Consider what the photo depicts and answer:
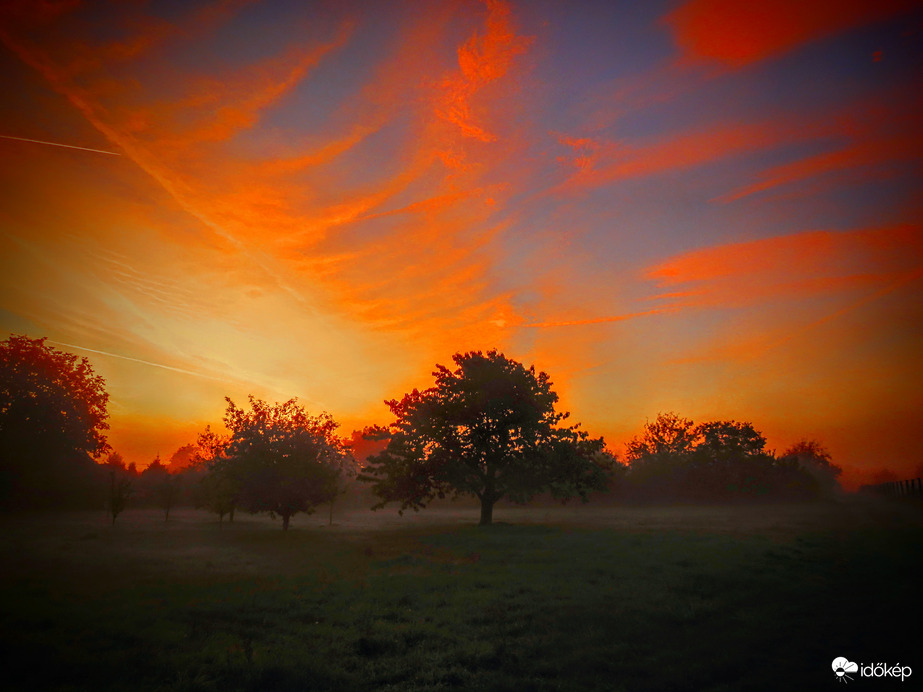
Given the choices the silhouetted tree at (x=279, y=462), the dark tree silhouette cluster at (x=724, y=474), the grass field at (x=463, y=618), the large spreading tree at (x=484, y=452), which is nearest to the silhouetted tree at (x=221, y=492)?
the silhouetted tree at (x=279, y=462)

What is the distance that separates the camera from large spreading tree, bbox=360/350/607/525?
39156 mm

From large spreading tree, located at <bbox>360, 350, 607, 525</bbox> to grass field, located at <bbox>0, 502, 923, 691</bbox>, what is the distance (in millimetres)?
15556

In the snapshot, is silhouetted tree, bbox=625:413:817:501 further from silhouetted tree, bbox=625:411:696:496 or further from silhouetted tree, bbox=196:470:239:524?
silhouetted tree, bbox=196:470:239:524

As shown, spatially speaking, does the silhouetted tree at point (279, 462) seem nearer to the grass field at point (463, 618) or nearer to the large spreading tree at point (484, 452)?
the large spreading tree at point (484, 452)

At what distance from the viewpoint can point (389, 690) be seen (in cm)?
831

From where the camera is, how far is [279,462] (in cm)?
3684

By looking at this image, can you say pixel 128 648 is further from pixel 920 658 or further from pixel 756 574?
pixel 756 574

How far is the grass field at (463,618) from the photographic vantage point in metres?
8.90

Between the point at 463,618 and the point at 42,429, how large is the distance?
66638 millimetres

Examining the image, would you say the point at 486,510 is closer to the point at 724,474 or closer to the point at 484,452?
the point at 484,452

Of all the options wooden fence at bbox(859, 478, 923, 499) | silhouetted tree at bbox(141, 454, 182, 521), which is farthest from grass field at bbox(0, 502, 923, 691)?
silhouetted tree at bbox(141, 454, 182, 521)

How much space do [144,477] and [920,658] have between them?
105m

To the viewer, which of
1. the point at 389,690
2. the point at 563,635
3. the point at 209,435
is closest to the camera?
the point at 389,690

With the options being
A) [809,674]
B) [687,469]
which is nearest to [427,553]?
[809,674]
